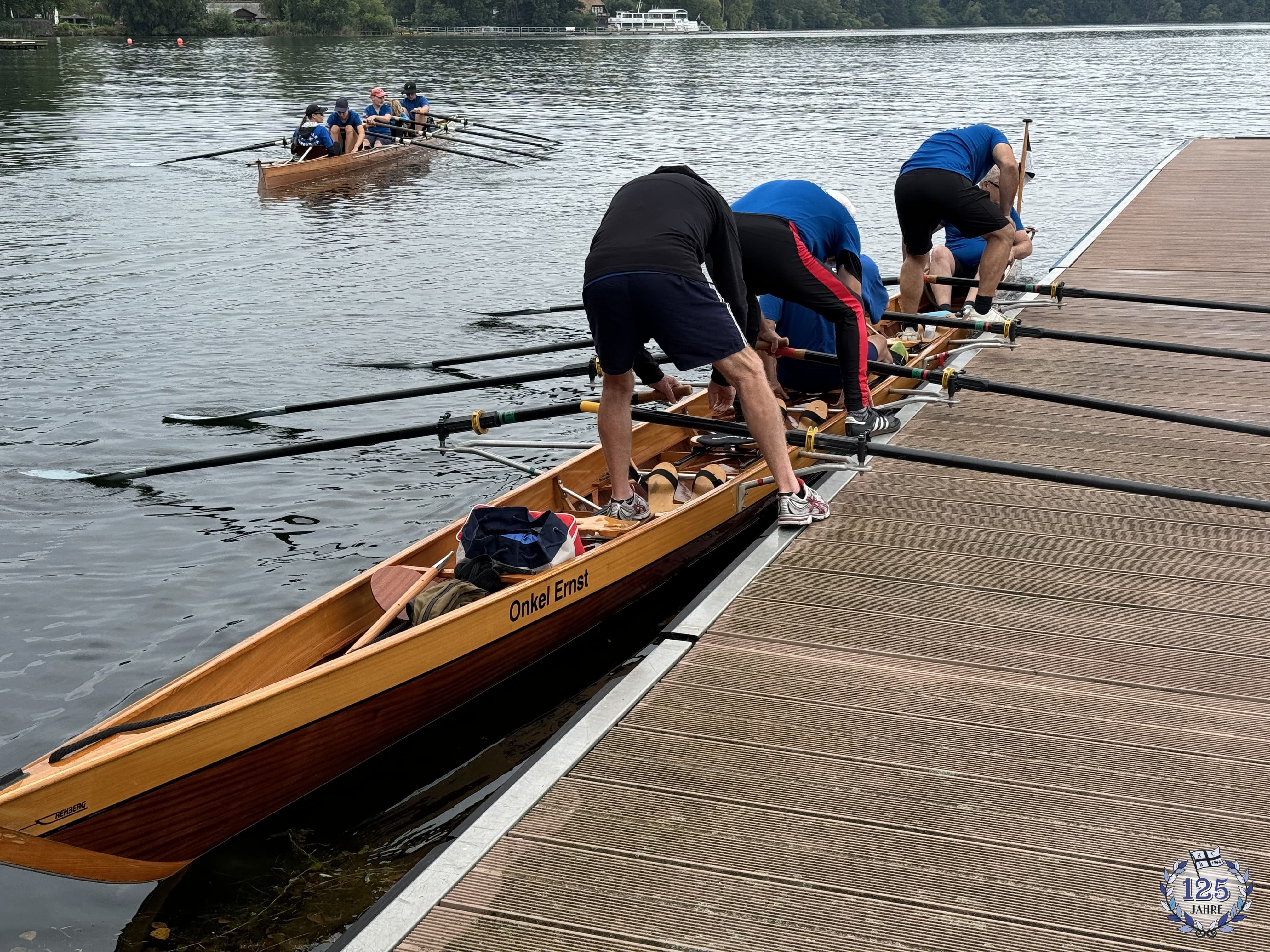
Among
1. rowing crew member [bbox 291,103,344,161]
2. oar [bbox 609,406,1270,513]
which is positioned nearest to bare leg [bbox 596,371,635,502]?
oar [bbox 609,406,1270,513]

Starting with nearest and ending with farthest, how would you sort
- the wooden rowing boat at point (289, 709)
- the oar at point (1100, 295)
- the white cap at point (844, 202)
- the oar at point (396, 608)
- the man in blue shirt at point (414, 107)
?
the wooden rowing boat at point (289, 709)
the oar at point (396, 608)
the white cap at point (844, 202)
the oar at point (1100, 295)
the man in blue shirt at point (414, 107)

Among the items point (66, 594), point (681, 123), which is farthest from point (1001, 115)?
point (66, 594)

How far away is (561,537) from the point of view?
5703 millimetres

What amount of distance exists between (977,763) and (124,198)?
2018 cm

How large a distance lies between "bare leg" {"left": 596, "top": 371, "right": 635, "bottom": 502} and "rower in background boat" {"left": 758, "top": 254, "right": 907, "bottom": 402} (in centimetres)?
169

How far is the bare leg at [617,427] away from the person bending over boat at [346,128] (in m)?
19.2

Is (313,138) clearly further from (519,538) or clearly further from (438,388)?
(519,538)

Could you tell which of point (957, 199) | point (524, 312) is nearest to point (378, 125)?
point (524, 312)

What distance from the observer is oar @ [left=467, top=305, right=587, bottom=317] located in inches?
423

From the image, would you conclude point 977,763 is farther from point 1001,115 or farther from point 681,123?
point 1001,115

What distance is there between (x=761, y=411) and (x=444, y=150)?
804 inches

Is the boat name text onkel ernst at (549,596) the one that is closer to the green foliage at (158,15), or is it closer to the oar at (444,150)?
the oar at (444,150)

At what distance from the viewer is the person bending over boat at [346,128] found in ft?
77.1

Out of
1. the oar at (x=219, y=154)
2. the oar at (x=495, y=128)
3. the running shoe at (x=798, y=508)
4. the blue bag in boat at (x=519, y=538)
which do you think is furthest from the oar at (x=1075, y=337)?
the oar at (x=495, y=128)
